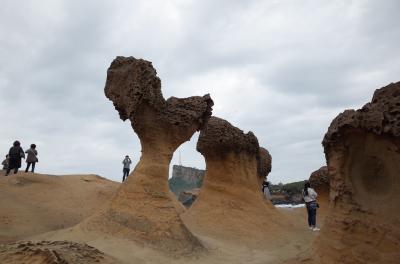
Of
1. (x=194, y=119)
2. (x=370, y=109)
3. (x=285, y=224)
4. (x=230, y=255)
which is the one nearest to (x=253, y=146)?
(x=285, y=224)

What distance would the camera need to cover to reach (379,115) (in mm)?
4105

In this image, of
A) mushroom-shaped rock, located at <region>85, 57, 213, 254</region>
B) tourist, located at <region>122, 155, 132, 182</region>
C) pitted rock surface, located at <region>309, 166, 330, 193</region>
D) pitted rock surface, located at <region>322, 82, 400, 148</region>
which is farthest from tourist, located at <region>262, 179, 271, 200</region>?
pitted rock surface, located at <region>322, 82, 400, 148</region>

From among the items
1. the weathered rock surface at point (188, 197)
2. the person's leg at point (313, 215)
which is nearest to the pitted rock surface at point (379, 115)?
the person's leg at point (313, 215)

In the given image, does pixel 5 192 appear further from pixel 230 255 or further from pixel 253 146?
pixel 253 146

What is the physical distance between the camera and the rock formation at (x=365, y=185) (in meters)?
4.01

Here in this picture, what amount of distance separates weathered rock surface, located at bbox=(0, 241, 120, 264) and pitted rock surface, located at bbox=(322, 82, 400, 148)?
10.2 ft

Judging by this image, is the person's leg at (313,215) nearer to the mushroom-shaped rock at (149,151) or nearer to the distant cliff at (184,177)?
the mushroom-shaped rock at (149,151)

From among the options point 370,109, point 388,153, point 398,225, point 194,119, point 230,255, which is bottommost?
point 230,255

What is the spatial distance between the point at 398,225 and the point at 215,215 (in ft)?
20.1

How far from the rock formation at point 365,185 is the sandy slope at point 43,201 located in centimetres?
553

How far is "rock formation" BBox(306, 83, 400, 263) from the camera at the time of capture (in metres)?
4.01

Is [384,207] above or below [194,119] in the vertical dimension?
below

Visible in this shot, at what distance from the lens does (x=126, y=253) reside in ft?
19.2

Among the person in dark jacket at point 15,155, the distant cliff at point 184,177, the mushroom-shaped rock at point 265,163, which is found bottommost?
the person in dark jacket at point 15,155
